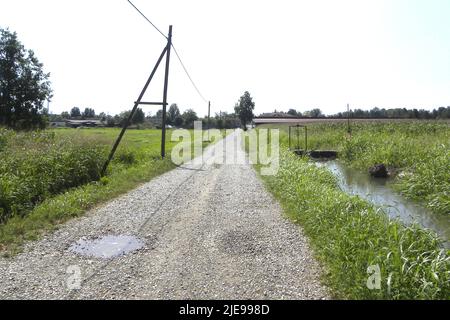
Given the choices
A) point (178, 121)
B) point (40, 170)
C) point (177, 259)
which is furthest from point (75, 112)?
point (177, 259)

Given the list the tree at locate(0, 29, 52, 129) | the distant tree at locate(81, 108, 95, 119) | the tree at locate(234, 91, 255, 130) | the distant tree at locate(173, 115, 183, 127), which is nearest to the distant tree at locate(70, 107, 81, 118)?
the distant tree at locate(81, 108, 95, 119)

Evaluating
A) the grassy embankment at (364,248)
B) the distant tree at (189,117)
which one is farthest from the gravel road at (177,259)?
the distant tree at (189,117)

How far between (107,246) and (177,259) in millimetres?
1315

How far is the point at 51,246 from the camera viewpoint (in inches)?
210

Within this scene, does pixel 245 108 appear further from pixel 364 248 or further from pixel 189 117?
pixel 364 248

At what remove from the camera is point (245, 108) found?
9644cm

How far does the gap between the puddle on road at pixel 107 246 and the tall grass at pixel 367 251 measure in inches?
114

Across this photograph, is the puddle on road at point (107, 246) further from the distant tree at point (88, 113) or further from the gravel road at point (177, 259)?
the distant tree at point (88, 113)

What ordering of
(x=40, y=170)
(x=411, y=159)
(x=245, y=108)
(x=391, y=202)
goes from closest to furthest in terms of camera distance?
(x=40, y=170) < (x=391, y=202) < (x=411, y=159) < (x=245, y=108)

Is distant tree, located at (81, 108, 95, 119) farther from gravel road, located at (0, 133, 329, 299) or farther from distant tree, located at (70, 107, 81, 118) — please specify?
gravel road, located at (0, 133, 329, 299)

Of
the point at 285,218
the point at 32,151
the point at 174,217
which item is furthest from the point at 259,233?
the point at 32,151

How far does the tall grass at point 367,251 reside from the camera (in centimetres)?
357

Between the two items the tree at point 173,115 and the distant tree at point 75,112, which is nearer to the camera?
the tree at point 173,115
